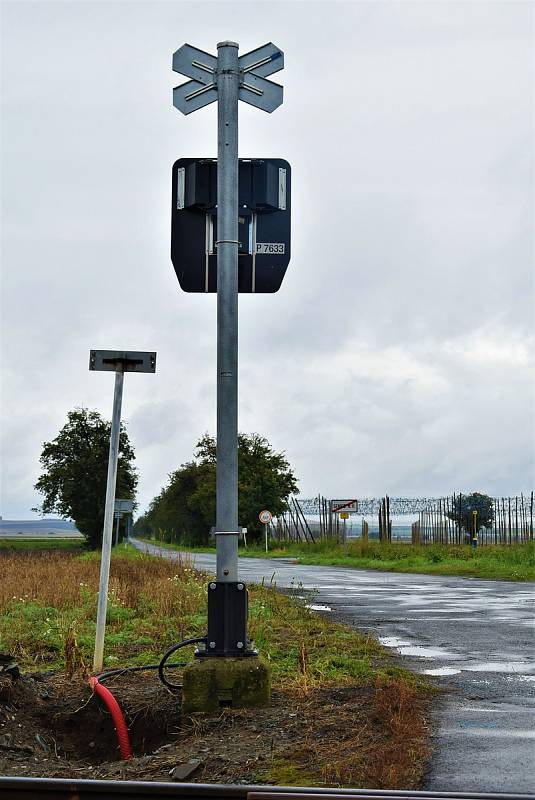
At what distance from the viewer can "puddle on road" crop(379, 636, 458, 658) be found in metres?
9.48

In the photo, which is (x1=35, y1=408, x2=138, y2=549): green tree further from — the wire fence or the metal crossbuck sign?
the metal crossbuck sign

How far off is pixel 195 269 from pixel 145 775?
3674mm

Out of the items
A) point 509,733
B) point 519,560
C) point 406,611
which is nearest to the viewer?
point 509,733

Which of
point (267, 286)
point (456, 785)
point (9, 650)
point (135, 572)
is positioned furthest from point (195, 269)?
point (135, 572)

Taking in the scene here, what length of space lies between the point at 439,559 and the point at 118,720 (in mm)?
25530

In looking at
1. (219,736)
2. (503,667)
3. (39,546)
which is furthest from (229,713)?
(39,546)

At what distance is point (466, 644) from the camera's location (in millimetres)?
10359

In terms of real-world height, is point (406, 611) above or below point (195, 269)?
below

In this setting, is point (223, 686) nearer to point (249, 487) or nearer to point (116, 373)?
point (116, 373)

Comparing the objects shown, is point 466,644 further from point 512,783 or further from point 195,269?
point 512,783

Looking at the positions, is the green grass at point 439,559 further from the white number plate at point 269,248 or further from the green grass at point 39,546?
the white number plate at point 269,248

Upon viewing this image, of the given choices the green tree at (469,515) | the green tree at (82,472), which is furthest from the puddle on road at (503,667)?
the green tree at (82,472)

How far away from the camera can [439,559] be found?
31.4m

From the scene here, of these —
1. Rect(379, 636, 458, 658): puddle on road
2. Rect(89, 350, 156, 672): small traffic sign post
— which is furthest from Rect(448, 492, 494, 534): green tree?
Rect(89, 350, 156, 672): small traffic sign post
